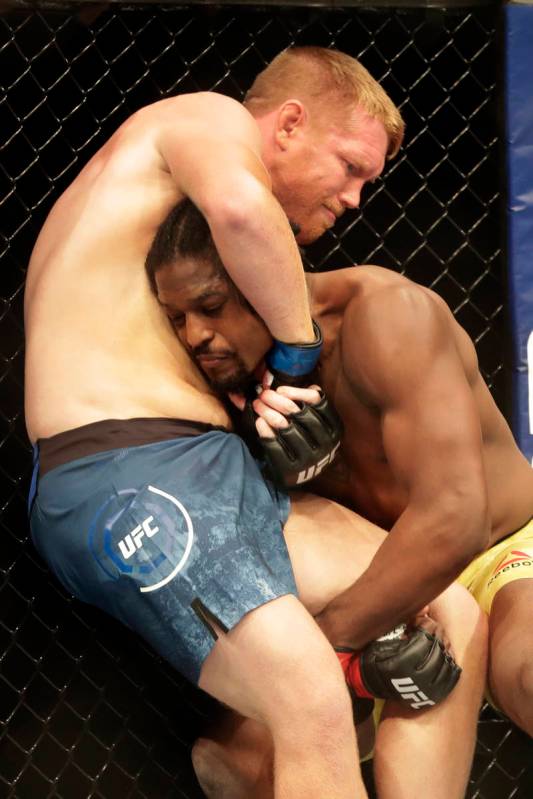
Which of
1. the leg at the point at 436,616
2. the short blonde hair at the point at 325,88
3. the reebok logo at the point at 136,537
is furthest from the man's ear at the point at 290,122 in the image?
the reebok logo at the point at 136,537

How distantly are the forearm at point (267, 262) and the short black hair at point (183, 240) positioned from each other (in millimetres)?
113

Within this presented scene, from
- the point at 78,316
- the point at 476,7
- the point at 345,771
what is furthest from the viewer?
the point at 476,7

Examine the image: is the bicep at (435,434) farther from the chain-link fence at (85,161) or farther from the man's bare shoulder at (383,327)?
the chain-link fence at (85,161)

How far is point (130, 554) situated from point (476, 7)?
5.58 feet

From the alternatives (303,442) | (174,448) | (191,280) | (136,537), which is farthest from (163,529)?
(191,280)

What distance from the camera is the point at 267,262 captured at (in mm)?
1412

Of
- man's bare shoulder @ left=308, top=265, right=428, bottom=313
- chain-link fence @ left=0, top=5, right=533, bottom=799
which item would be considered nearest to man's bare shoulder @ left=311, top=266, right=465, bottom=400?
man's bare shoulder @ left=308, top=265, right=428, bottom=313

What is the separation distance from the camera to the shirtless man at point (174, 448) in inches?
52.9

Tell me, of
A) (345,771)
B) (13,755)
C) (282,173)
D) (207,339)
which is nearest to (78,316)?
(207,339)

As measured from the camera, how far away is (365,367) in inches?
61.4

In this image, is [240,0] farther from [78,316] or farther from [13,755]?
[13,755]

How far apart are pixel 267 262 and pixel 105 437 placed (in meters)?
0.34

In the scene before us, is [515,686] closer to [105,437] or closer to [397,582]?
[397,582]

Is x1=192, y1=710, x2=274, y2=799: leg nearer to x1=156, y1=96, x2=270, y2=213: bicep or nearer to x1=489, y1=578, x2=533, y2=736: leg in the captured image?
x1=489, y1=578, x2=533, y2=736: leg
